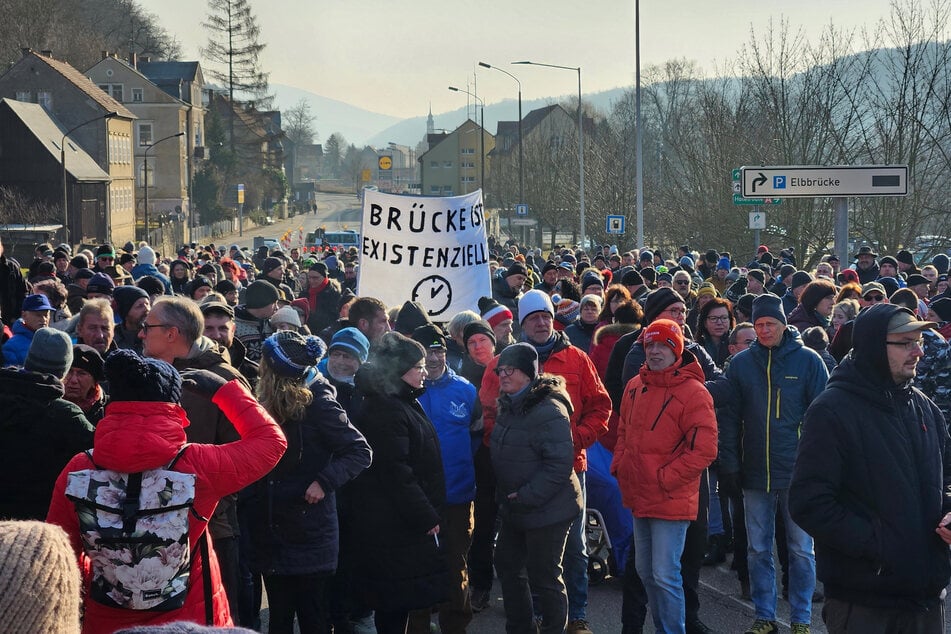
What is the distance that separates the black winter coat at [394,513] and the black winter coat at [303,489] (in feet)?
0.77

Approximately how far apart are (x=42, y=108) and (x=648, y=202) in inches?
1575

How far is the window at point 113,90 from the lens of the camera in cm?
8862

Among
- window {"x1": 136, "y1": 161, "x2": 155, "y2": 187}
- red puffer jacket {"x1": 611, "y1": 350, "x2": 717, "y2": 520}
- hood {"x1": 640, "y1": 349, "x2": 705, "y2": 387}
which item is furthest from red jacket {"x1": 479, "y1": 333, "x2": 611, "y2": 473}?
window {"x1": 136, "y1": 161, "x2": 155, "y2": 187}

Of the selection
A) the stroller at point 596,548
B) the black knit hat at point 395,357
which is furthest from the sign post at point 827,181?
the black knit hat at point 395,357

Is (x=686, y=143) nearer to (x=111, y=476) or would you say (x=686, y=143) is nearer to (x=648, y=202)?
(x=648, y=202)

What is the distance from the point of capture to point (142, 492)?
4.00 m

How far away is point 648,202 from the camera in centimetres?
5112

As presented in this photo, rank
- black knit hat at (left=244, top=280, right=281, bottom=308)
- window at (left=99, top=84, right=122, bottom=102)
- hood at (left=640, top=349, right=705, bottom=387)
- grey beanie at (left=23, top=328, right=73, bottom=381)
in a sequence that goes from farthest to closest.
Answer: window at (left=99, top=84, right=122, bottom=102), black knit hat at (left=244, top=280, right=281, bottom=308), hood at (left=640, top=349, right=705, bottom=387), grey beanie at (left=23, top=328, right=73, bottom=381)

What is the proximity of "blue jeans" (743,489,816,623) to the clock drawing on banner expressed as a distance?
3.95 meters

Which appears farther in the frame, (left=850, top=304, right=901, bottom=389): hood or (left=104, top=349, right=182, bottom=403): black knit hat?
(left=850, top=304, right=901, bottom=389): hood

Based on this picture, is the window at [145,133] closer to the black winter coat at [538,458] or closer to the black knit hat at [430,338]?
the black knit hat at [430,338]

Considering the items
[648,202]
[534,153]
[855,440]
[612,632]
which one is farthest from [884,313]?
[534,153]

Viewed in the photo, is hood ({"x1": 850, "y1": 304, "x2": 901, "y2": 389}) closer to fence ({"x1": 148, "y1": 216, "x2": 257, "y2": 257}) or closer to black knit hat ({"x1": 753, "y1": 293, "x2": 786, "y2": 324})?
black knit hat ({"x1": 753, "y1": 293, "x2": 786, "y2": 324})

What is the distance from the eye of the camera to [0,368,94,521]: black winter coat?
507 cm
